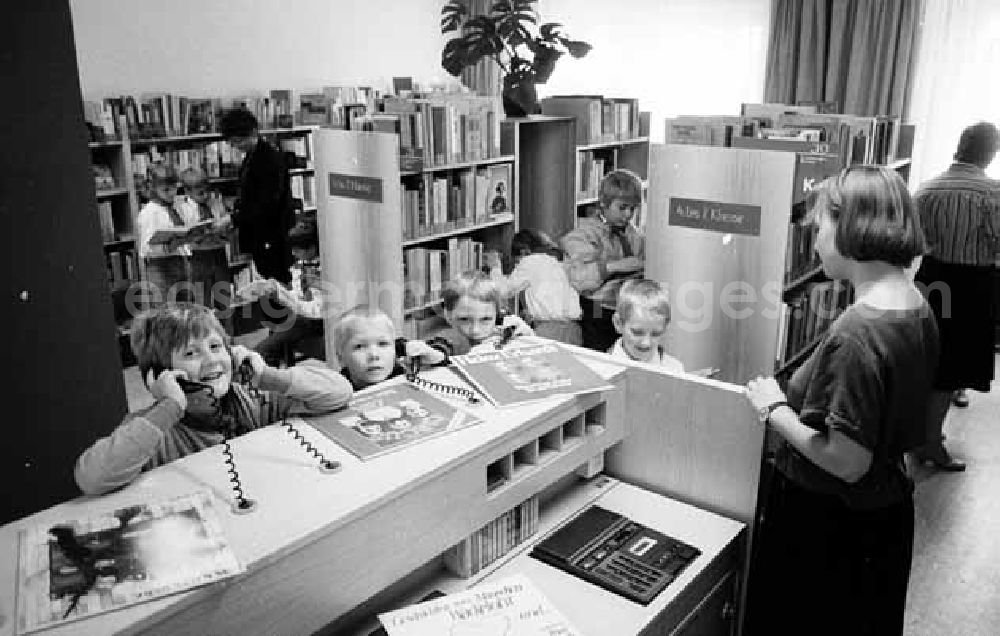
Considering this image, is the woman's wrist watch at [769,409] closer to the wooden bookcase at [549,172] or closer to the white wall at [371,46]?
the wooden bookcase at [549,172]

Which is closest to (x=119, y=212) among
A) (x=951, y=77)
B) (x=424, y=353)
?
(x=424, y=353)

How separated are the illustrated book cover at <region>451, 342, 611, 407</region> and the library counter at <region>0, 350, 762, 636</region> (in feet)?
0.12

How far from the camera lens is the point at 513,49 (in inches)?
202

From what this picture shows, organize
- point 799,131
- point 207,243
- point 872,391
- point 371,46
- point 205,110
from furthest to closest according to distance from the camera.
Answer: point 371,46 → point 205,110 → point 207,243 → point 799,131 → point 872,391

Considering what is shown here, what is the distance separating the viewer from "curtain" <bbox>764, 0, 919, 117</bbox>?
7160 millimetres

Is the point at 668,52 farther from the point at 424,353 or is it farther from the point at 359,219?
the point at 424,353

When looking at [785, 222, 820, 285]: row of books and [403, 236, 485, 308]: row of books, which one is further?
[403, 236, 485, 308]: row of books

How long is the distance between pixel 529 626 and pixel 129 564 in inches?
26.9

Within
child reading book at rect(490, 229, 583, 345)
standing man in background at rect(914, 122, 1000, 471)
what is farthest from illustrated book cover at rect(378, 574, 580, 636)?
standing man in background at rect(914, 122, 1000, 471)

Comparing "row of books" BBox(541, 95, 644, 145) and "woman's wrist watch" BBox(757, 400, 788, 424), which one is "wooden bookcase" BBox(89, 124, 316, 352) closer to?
"row of books" BBox(541, 95, 644, 145)

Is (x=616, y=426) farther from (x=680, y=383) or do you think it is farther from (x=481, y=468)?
(x=481, y=468)

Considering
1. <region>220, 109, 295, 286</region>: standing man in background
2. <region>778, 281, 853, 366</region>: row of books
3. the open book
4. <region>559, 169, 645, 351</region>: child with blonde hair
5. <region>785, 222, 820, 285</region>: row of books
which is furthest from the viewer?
the open book

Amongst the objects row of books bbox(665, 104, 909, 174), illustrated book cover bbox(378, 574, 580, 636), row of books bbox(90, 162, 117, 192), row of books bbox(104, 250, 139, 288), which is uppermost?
row of books bbox(665, 104, 909, 174)

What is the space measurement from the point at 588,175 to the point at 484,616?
444cm
